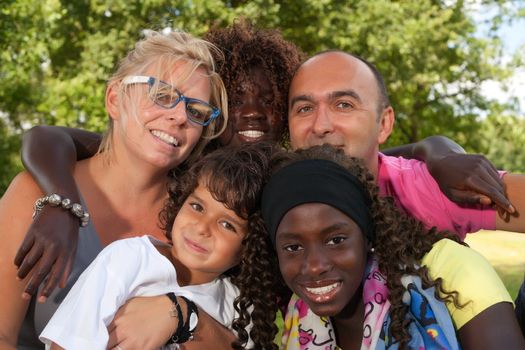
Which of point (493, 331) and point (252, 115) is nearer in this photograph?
point (493, 331)

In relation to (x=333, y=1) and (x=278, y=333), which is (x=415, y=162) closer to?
(x=278, y=333)

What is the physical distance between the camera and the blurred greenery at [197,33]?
14484 millimetres

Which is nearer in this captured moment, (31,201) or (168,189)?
→ (31,201)

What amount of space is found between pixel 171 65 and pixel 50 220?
1.03 meters

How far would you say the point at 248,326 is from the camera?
329cm

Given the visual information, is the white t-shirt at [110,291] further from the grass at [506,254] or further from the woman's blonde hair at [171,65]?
the grass at [506,254]

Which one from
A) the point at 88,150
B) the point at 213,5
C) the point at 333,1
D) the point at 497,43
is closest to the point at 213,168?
the point at 88,150

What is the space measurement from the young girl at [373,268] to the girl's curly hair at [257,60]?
1.20 metres

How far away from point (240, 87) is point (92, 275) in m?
1.65

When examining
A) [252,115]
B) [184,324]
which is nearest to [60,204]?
[184,324]

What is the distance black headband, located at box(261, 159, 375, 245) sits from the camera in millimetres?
2838

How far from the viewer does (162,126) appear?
363cm

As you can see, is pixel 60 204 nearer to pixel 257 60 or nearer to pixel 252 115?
pixel 252 115

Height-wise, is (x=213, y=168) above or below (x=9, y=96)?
above
